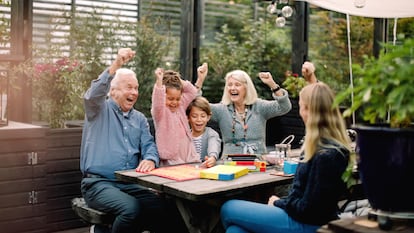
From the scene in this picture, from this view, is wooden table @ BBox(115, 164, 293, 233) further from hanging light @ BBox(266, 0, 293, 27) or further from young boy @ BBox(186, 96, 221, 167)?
hanging light @ BBox(266, 0, 293, 27)

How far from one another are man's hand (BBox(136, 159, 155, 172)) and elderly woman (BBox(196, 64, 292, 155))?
78 centimetres

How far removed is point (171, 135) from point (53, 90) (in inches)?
53.5

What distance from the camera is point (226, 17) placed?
7949mm

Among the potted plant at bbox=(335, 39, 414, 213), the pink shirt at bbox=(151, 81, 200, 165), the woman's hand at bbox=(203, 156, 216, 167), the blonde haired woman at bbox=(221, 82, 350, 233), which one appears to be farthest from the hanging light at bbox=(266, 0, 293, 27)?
the potted plant at bbox=(335, 39, 414, 213)

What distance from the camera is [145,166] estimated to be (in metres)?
3.73

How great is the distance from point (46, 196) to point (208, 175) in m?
1.73

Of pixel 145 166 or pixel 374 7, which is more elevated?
pixel 374 7

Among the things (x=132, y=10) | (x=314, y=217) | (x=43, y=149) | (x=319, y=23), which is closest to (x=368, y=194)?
(x=314, y=217)

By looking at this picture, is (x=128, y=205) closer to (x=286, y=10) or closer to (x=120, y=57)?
(x=120, y=57)

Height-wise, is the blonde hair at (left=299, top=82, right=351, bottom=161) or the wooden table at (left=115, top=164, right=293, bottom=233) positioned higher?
the blonde hair at (left=299, top=82, right=351, bottom=161)

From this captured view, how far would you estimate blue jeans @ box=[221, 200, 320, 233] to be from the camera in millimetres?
3012

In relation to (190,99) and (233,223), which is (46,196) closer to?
(190,99)

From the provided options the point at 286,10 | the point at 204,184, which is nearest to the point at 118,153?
the point at 204,184

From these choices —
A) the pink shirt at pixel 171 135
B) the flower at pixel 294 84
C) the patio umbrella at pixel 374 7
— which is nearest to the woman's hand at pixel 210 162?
the pink shirt at pixel 171 135
